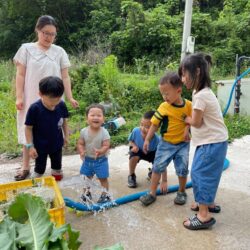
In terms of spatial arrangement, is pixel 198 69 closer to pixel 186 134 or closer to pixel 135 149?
pixel 186 134

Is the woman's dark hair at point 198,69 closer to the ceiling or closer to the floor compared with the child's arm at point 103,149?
closer to the ceiling

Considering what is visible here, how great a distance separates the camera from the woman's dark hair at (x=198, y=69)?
290 centimetres

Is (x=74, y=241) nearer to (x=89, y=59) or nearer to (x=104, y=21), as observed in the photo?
(x=89, y=59)

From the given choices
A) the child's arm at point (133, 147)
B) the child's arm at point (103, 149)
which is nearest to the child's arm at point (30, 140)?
the child's arm at point (103, 149)

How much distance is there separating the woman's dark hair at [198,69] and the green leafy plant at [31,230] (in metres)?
1.50

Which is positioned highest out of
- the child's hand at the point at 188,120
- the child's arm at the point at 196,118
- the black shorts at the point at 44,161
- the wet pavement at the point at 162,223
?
the child's arm at the point at 196,118

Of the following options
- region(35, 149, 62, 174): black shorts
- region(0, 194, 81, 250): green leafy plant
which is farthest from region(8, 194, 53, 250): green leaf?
region(35, 149, 62, 174): black shorts

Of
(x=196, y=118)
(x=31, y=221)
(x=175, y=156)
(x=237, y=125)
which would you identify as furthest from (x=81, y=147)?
(x=237, y=125)

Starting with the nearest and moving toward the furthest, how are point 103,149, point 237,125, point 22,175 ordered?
point 103,149 → point 22,175 → point 237,125

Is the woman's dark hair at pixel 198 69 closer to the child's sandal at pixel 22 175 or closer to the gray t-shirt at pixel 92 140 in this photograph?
the gray t-shirt at pixel 92 140

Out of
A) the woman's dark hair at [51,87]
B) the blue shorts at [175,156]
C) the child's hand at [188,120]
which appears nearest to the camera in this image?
the child's hand at [188,120]

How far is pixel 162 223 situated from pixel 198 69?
1.29 meters

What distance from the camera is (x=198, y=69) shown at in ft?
9.57

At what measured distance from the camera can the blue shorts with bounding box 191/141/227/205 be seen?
296cm
